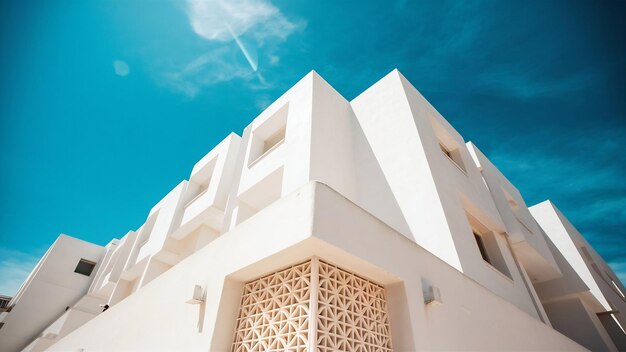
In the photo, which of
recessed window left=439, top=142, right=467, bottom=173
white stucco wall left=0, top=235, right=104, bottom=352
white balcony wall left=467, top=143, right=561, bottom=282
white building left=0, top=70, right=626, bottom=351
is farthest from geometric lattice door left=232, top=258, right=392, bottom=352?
white stucco wall left=0, top=235, right=104, bottom=352

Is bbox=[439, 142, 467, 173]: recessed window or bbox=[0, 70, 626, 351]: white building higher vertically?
bbox=[439, 142, 467, 173]: recessed window

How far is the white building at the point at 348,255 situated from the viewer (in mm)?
2908

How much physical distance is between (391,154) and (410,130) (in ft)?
2.71

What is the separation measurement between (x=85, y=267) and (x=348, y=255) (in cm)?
2619

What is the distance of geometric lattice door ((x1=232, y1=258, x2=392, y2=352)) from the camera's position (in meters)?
2.54

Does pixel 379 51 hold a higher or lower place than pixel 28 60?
higher

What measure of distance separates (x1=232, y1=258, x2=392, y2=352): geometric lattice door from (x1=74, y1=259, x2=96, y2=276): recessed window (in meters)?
24.5

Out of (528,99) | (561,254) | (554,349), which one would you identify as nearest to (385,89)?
(528,99)

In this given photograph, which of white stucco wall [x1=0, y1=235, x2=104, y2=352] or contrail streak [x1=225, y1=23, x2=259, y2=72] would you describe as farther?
white stucco wall [x1=0, y1=235, x2=104, y2=352]

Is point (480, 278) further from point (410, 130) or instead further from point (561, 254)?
point (561, 254)

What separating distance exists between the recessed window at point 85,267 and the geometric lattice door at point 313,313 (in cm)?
2449

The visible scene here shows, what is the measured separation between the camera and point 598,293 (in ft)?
38.8

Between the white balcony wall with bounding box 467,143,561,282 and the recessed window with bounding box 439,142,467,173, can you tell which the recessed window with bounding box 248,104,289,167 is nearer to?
the recessed window with bounding box 439,142,467,173

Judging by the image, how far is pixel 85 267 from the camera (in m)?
20.8
